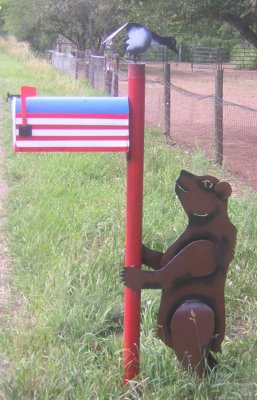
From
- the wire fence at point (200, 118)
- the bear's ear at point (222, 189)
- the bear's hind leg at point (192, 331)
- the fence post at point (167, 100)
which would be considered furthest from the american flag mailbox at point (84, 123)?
the fence post at point (167, 100)

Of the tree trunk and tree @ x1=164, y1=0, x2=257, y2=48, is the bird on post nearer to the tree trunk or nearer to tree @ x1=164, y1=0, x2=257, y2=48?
tree @ x1=164, y1=0, x2=257, y2=48

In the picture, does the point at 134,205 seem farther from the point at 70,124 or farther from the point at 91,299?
the point at 91,299

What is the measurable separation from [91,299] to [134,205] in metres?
1.12

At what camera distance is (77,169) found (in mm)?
7418

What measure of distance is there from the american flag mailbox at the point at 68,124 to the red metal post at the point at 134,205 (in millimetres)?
50

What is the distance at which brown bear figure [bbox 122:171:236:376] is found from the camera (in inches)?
114

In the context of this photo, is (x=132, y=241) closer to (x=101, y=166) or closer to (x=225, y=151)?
(x=101, y=166)

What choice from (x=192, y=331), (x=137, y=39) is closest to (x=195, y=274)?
(x=192, y=331)

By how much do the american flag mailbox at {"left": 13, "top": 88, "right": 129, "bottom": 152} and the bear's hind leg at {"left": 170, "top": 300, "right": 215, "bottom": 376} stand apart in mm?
780

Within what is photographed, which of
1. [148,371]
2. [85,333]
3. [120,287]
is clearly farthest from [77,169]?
[148,371]

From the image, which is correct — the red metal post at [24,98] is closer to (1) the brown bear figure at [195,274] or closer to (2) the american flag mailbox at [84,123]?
(2) the american flag mailbox at [84,123]

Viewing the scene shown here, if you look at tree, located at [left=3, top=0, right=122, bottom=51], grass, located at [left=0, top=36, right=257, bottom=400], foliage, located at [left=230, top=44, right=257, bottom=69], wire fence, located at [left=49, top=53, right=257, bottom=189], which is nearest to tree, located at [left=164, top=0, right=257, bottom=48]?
wire fence, located at [left=49, top=53, right=257, bottom=189]

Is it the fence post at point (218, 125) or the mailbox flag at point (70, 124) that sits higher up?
the mailbox flag at point (70, 124)

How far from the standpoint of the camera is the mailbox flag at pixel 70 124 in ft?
9.00
